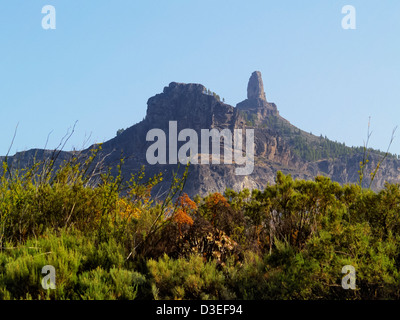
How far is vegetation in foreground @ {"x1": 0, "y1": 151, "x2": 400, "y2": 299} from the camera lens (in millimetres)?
4012

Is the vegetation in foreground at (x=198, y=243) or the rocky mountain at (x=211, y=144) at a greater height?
the rocky mountain at (x=211, y=144)

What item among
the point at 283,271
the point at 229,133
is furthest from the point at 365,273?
the point at 229,133

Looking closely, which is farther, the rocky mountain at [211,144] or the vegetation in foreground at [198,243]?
the rocky mountain at [211,144]

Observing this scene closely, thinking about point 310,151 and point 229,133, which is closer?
point 229,133

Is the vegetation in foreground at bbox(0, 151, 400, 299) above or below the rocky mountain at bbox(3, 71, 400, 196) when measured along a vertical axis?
below

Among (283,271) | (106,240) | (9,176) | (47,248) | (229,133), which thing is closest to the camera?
(283,271)

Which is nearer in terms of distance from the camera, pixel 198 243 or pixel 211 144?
pixel 198 243

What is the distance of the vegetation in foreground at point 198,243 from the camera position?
4.01 meters

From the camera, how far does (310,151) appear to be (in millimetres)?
187500

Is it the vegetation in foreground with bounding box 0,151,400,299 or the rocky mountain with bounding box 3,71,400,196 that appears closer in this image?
the vegetation in foreground with bounding box 0,151,400,299

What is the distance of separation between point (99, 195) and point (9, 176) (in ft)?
4.94

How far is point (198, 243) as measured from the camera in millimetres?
5207

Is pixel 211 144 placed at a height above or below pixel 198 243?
above
